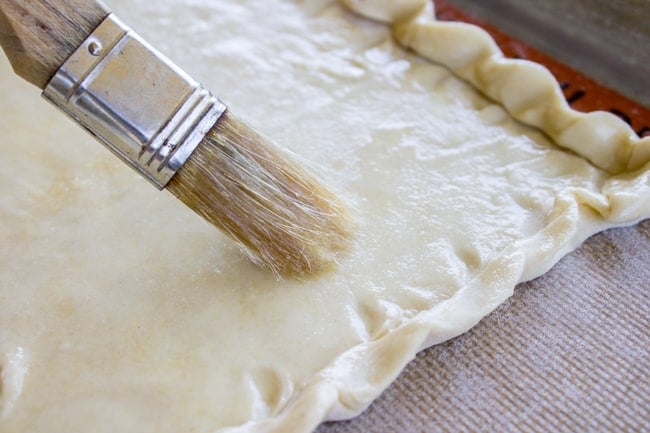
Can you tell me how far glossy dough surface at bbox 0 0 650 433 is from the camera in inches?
44.8

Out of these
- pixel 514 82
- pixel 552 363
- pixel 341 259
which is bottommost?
pixel 341 259

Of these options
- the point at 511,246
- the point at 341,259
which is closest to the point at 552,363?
the point at 511,246

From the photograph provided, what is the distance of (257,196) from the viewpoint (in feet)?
3.86

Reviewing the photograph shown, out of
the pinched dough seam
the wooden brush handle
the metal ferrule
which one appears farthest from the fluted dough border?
the wooden brush handle

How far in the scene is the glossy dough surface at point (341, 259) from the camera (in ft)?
3.73

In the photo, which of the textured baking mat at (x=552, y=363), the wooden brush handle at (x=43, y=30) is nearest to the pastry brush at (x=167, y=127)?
the wooden brush handle at (x=43, y=30)

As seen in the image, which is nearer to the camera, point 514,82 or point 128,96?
point 128,96

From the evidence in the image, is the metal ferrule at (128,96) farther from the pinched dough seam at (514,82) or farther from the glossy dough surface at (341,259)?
the pinched dough seam at (514,82)

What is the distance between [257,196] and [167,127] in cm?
18

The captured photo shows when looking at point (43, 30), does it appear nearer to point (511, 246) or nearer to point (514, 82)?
Result: point (511, 246)

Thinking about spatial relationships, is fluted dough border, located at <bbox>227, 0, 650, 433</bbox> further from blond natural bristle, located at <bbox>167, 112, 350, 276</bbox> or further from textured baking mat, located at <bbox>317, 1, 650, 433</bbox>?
blond natural bristle, located at <bbox>167, 112, 350, 276</bbox>

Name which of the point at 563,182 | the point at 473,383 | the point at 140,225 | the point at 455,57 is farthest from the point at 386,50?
the point at 473,383

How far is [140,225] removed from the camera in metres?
1.32

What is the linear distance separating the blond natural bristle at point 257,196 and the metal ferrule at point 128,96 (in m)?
0.06
